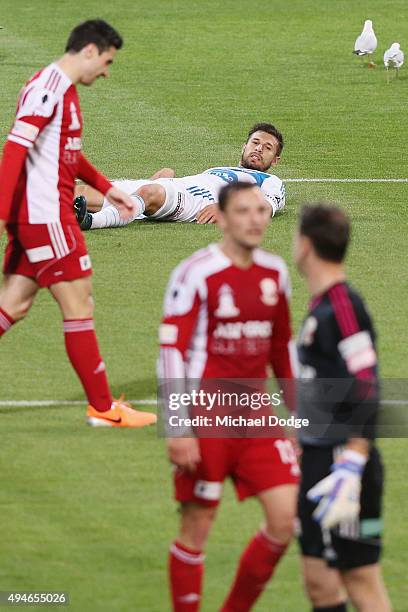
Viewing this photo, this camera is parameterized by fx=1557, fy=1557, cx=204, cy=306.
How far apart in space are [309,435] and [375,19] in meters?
23.4

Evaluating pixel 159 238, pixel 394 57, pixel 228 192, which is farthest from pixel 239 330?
pixel 394 57

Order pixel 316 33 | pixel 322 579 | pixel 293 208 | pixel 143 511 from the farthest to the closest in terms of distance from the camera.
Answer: pixel 316 33, pixel 293 208, pixel 143 511, pixel 322 579

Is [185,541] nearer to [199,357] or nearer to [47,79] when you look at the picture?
[199,357]


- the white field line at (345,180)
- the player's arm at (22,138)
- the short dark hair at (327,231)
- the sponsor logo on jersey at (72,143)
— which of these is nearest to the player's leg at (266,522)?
the short dark hair at (327,231)

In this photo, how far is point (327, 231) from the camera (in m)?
5.82

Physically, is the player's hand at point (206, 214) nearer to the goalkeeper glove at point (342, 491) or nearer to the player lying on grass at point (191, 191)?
the player lying on grass at point (191, 191)

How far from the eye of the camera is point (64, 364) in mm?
10250

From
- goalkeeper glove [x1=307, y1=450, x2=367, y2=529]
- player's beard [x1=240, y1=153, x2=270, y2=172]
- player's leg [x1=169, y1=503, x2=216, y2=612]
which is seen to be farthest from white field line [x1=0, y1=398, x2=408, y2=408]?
player's beard [x1=240, y1=153, x2=270, y2=172]

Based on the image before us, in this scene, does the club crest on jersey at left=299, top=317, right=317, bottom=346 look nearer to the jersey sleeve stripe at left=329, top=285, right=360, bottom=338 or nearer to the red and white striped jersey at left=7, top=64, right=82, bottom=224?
the jersey sleeve stripe at left=329, top=285, right=360, bottom=338

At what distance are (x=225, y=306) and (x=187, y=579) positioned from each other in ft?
3.67

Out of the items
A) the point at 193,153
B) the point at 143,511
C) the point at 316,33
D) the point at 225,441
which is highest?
the point at 316,33

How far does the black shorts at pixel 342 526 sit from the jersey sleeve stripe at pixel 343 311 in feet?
1.50

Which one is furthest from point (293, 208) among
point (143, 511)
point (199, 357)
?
point (199, 357)

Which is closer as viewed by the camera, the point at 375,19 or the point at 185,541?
the point at 185,541
